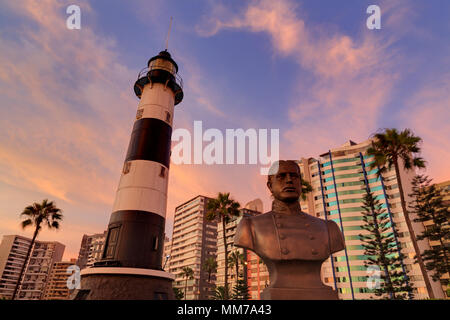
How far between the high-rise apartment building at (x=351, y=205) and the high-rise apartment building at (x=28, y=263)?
163741mm

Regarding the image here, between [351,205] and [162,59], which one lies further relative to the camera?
[351,205]

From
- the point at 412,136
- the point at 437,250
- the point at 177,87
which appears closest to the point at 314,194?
the point at 437,250

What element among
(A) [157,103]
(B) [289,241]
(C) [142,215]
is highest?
(A) [157,103]

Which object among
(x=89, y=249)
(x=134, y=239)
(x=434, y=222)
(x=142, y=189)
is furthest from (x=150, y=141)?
(x=89, y=249)

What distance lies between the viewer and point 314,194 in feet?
292

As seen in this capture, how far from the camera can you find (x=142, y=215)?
15281 millimetres

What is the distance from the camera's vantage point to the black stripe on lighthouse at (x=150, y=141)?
17188 mm

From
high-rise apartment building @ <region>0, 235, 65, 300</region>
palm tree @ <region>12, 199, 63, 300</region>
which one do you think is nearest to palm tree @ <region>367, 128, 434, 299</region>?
palm tree @ <region>12, 199, 63, 300</region>

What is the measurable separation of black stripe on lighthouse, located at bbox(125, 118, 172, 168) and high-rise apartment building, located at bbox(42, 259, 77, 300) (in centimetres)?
17484

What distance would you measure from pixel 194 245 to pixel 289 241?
111721mm

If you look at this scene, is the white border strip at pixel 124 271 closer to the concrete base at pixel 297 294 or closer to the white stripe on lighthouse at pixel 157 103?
the white stripe on lighthouse at pixel 157 103

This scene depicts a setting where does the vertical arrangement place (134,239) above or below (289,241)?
above

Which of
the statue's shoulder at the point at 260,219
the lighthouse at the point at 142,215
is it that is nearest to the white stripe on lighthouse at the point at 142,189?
the lighthouse at the point at 142,215

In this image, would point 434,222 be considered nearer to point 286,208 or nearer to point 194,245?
point 286,208
